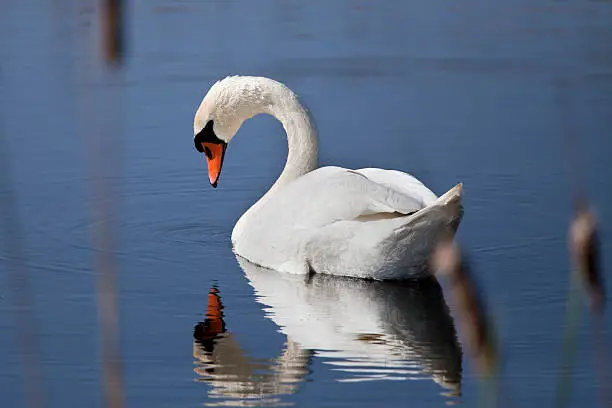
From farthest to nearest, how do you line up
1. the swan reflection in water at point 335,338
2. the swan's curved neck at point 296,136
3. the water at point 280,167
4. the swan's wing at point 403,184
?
the swan's curved neck at point 296,136
the swan's wing at point 403,184
the water at point 280,167
the swan reflection in water at point 335,338

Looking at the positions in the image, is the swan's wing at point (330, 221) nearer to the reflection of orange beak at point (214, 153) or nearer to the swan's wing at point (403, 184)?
the swan's wing at point (403, 184)

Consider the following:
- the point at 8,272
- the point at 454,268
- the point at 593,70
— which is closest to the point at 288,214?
the point at 8,272

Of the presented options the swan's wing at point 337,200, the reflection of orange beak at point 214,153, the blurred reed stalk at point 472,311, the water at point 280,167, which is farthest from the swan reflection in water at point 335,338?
the blurred reed stalk at point 472,311

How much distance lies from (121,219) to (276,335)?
85.7 inches

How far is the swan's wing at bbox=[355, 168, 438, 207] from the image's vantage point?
19.3 ft

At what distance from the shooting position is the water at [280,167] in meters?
4.48


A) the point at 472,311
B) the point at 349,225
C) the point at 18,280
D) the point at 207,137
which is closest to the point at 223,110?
the point at 207,137

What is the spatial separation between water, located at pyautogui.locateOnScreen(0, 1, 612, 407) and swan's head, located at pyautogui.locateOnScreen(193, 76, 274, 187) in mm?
377

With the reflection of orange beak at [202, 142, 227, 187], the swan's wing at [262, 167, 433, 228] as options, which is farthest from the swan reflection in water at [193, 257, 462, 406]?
the reflection of orange beak at [202, 142, 227, 187]

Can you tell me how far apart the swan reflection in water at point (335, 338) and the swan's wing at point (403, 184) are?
0.39 metres

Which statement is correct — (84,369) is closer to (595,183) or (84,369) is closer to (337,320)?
(337,320)

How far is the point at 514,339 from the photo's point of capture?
4.82 metres

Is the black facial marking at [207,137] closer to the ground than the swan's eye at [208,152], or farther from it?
farther from it

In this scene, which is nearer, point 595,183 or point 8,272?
point 8,272
